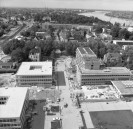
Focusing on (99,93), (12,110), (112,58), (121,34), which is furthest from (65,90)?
(121,34)

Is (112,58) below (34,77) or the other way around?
the other way around

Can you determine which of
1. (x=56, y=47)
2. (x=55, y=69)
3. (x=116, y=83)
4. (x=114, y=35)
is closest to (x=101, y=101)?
(x=116, y=83)

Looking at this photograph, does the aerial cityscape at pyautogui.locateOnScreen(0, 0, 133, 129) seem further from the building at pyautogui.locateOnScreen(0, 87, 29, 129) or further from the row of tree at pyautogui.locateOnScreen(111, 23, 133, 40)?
the row of tree at pyautogui.locateOnScreen(111, 23, 133, 40)

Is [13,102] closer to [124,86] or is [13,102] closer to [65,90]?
[65,90]

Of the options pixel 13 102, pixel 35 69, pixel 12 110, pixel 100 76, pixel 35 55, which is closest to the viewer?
pixel 12 110

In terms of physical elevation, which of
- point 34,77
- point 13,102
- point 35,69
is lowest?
point 34,77

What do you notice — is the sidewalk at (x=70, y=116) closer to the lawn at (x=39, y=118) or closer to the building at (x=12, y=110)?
the lawn at (x=39, y=118)

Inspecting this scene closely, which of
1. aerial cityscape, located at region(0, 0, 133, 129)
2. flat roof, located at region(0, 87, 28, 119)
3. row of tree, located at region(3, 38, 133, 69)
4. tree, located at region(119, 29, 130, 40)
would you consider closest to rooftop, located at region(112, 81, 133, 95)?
aerial cityscape, located at region(0, 0, 133, 129)
